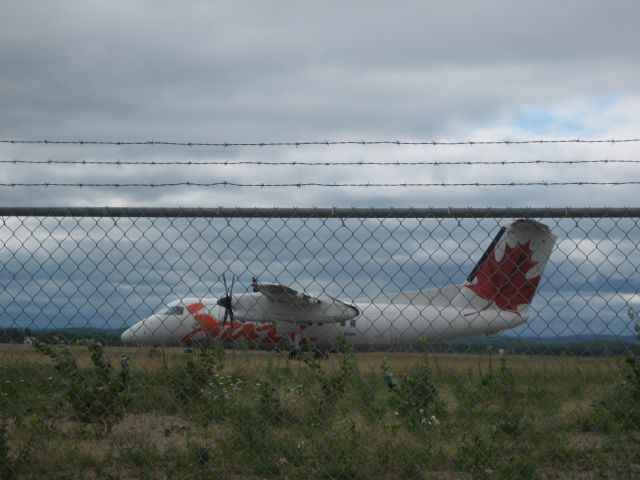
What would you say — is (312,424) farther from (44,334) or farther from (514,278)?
(44,334)

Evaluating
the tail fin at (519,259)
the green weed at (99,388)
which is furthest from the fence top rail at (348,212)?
the green weed at (99,388)

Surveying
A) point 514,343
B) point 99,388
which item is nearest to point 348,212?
point 514,343

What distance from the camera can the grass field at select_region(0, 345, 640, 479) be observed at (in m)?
5.55

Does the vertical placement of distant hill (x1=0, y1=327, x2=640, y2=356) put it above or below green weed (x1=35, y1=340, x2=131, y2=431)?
above

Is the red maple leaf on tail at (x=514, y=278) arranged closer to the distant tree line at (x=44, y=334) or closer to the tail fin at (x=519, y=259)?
the tail fin at (x=519, y=259)

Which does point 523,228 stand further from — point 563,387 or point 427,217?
point 563,387

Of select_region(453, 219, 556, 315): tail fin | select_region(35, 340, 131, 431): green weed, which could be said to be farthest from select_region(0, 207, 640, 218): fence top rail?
select_region(35, 340, 131, 431): green weed

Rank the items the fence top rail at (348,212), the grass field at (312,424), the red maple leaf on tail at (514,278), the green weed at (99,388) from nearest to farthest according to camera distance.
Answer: the fence top rail at (348,212), the red maple leaf on tail at (514,278), the grass field at (312,424), the green weed at (99,388)

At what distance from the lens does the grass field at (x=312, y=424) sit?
18.2 feet

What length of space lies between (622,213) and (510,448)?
8.20 feet

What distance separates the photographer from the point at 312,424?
6195mm

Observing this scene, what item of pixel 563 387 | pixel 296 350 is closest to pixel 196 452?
pixel 296 350

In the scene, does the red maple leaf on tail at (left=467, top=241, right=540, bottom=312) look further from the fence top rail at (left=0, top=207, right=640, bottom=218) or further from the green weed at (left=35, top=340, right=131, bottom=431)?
the green weed at (left=35, top=340, right=131, bottom=431)

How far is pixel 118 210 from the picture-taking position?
15.3 ft
